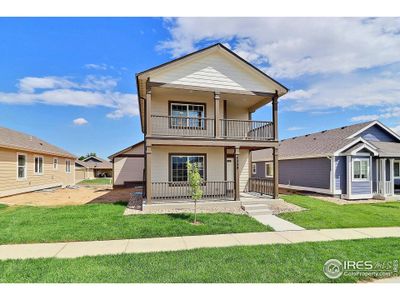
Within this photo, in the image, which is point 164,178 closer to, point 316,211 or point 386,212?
point 316,211

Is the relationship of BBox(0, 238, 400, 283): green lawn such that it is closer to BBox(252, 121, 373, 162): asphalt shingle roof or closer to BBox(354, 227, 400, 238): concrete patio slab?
BBox(354, 227, 400, 238): concrete patio slab

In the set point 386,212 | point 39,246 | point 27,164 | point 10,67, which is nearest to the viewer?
point 39,246

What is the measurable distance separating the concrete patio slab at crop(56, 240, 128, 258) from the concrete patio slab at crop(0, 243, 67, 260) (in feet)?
0.73

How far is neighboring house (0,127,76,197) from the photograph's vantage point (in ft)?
49.3

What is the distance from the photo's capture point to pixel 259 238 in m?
6.89

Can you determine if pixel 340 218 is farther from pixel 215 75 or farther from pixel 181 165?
pixel 215 75

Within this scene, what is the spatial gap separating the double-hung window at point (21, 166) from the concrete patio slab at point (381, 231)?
20.5 metres

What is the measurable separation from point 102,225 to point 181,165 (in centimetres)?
591

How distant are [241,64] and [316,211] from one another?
324 inches

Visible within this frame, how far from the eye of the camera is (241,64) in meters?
12.5

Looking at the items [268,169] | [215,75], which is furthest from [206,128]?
[268,169]

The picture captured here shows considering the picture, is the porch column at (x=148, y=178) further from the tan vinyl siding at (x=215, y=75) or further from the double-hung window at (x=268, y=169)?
the double-hung window at (x=268, y=169)

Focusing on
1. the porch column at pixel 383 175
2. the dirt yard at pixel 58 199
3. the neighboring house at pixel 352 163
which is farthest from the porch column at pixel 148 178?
the porch column at pixel 383 175
